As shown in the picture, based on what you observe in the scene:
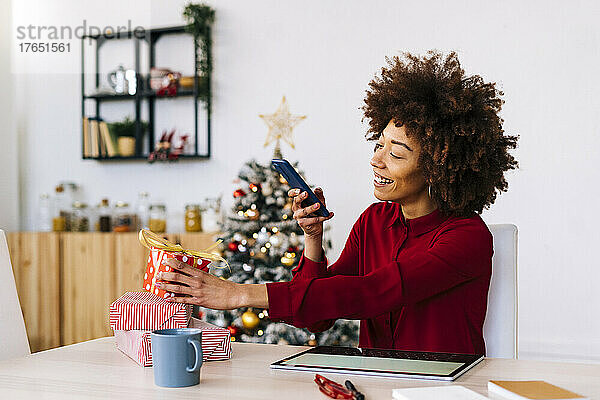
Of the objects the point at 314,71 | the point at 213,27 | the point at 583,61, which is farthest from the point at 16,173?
the point at 583,61

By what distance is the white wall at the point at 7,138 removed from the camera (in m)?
4.46

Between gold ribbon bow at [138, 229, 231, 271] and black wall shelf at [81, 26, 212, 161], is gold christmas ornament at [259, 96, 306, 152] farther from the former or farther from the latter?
gold ribbon bow at [138, 229, 231, 271]

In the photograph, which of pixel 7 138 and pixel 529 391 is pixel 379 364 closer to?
pixel 529 391

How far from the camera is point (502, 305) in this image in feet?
5.37

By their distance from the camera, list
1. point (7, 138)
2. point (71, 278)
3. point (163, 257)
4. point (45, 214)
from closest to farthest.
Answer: point (163, 257) → point (71, 278) → point (45, 214) → point (7, 138)

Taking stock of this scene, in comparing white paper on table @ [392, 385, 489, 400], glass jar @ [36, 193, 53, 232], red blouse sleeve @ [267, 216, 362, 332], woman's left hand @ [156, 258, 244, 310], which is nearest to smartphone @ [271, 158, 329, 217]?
red blouse sleeve @ [267, 216, 362, 332]

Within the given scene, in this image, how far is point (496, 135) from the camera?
5.60 ft

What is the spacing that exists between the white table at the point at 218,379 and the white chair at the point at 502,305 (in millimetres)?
261

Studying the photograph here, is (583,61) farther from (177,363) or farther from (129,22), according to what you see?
(177,363)

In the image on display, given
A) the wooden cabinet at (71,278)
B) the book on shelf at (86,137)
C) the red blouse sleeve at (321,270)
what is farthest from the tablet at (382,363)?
the book on shelf at (86,137)

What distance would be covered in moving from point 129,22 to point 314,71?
125 centimetres

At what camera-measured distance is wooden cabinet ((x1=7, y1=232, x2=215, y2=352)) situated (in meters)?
3.96

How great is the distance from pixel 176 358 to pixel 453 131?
2.90 feet

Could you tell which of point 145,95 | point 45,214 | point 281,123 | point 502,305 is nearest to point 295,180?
point 502,305
